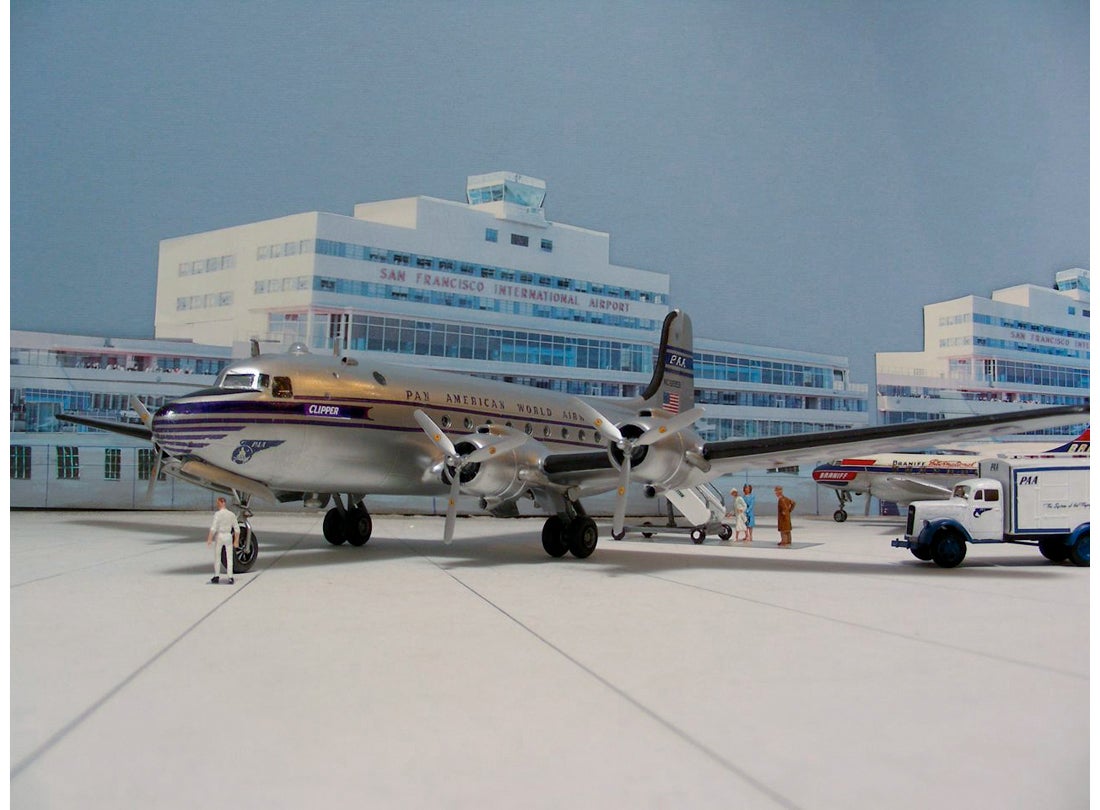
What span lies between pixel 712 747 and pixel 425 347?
1897 cm

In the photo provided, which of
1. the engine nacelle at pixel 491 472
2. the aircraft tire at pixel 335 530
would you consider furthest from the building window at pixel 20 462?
the engine nacelle at pixel 491 472

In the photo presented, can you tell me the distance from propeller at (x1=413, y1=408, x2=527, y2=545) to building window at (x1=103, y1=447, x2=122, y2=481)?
13801mm

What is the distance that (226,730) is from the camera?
12.2 feet

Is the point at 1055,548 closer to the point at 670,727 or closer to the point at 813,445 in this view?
the point at 813,445

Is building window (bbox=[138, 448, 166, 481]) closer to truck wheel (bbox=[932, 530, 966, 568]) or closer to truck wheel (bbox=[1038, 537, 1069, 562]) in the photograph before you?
truck wheel (bbox=[932, 530, 966, 568])

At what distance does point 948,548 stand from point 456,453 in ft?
23.0

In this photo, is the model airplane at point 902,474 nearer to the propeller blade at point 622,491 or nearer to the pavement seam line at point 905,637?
the propeller blade at point 622,491

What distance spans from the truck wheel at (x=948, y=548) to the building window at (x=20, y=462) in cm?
1902

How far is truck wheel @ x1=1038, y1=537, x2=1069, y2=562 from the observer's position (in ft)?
38.1

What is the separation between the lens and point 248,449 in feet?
34.0

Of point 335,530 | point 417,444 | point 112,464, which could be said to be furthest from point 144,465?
point 417,444

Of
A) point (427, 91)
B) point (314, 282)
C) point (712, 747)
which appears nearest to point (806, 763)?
point (712, 747)

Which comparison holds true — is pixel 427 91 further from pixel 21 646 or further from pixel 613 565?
pixel 21 646

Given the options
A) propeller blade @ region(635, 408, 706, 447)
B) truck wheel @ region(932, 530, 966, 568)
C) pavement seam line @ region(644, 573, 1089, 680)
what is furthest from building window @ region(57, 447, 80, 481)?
truck wheel @ region(932, 530, 966, 568)
